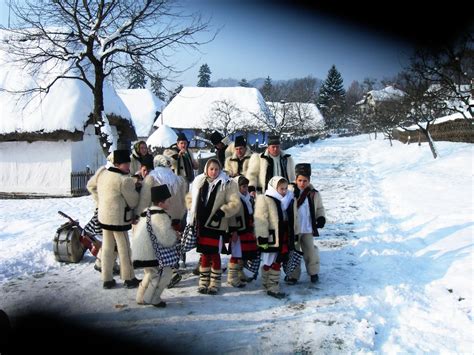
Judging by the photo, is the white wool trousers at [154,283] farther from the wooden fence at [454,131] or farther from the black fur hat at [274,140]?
the wooden fence at [454,131]

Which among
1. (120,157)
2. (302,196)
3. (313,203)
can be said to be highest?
(120,157)

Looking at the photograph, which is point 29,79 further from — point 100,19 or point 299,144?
point 299,144

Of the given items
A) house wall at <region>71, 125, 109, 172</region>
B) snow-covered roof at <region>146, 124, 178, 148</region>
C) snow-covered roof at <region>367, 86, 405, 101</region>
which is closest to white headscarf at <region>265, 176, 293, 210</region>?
house wall at <region>71, 125, 109, 172</region>

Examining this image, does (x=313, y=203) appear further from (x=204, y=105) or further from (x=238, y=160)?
(x=204, y=105)

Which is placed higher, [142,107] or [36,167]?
[142,107]

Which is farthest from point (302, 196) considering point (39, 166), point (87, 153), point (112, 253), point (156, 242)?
point (39, 166)

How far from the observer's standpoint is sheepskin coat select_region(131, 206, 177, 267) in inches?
200

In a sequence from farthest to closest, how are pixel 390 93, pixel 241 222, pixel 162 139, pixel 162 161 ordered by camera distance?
1. pixel 390 93
2. pixel 162 139
3. pixel 162 161
4. pixel 241 222

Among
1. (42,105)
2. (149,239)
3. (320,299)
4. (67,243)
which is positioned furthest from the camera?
(42,105)

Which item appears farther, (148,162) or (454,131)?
(454,131)

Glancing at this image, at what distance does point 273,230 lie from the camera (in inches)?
227

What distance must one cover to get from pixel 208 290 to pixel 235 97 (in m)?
43.7

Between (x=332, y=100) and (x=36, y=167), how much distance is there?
70.9 m

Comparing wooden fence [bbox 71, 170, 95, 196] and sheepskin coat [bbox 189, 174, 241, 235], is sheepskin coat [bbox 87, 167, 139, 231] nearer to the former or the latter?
sheepskin coat [bbox 189, 174, 241, 235]
